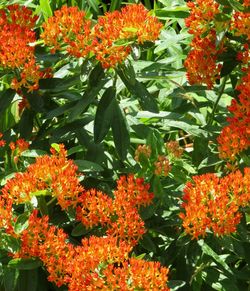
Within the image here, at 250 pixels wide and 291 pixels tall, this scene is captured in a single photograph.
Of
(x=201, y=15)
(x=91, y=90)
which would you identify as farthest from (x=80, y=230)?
(x=201, y=15)

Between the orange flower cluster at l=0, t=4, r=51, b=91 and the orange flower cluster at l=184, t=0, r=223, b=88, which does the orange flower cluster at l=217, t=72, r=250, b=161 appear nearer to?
the orange flower cluster at l=184, t=0, r=223, b=88

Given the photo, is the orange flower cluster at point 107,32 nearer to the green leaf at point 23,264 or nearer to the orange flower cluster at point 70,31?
the orange flower cluster at point 70,31

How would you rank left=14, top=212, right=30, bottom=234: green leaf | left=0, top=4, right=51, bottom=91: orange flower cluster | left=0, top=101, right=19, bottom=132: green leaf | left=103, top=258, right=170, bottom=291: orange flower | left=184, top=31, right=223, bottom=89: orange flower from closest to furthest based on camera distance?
left=103, top=258, right=170, bottom=291: orange flower, left=14, top=212, right=30, bottom=234: green leaf, left=0, top=4, right=51, bottom=91: orange flower cluster, left=184, top=31, right=223, bottom=89: orange flower, left=0, top=101, right=19, bottom=132: green leaf

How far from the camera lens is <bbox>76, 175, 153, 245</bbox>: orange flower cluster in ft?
8.04

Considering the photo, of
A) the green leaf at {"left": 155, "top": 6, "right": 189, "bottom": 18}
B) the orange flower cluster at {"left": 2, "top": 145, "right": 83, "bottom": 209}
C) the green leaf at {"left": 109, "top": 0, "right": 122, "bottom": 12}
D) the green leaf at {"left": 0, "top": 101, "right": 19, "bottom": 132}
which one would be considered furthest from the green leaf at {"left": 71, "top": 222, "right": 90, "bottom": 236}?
the green leaf at {"left": 109, "top": 0, "right": 122, "bottom": 12}

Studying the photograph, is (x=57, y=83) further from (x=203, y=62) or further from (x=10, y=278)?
(x=10, y=278)

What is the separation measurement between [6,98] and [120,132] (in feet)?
1.60

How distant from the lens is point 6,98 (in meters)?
3.02

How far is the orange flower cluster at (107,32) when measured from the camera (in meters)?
2.65

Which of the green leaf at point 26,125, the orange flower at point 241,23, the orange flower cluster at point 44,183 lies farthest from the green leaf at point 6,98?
the orange flower at point 241,23

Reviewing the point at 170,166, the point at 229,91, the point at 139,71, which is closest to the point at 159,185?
the point at 170,166

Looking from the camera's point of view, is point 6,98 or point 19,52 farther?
point 6,98

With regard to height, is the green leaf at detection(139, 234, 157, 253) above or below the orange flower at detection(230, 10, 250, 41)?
below

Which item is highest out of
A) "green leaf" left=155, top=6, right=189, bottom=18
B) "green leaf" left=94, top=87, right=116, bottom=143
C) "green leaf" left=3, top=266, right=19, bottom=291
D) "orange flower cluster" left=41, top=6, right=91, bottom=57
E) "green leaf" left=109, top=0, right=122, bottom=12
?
"orange flower cluster" left=41, top=6, right=91, bottom=57
